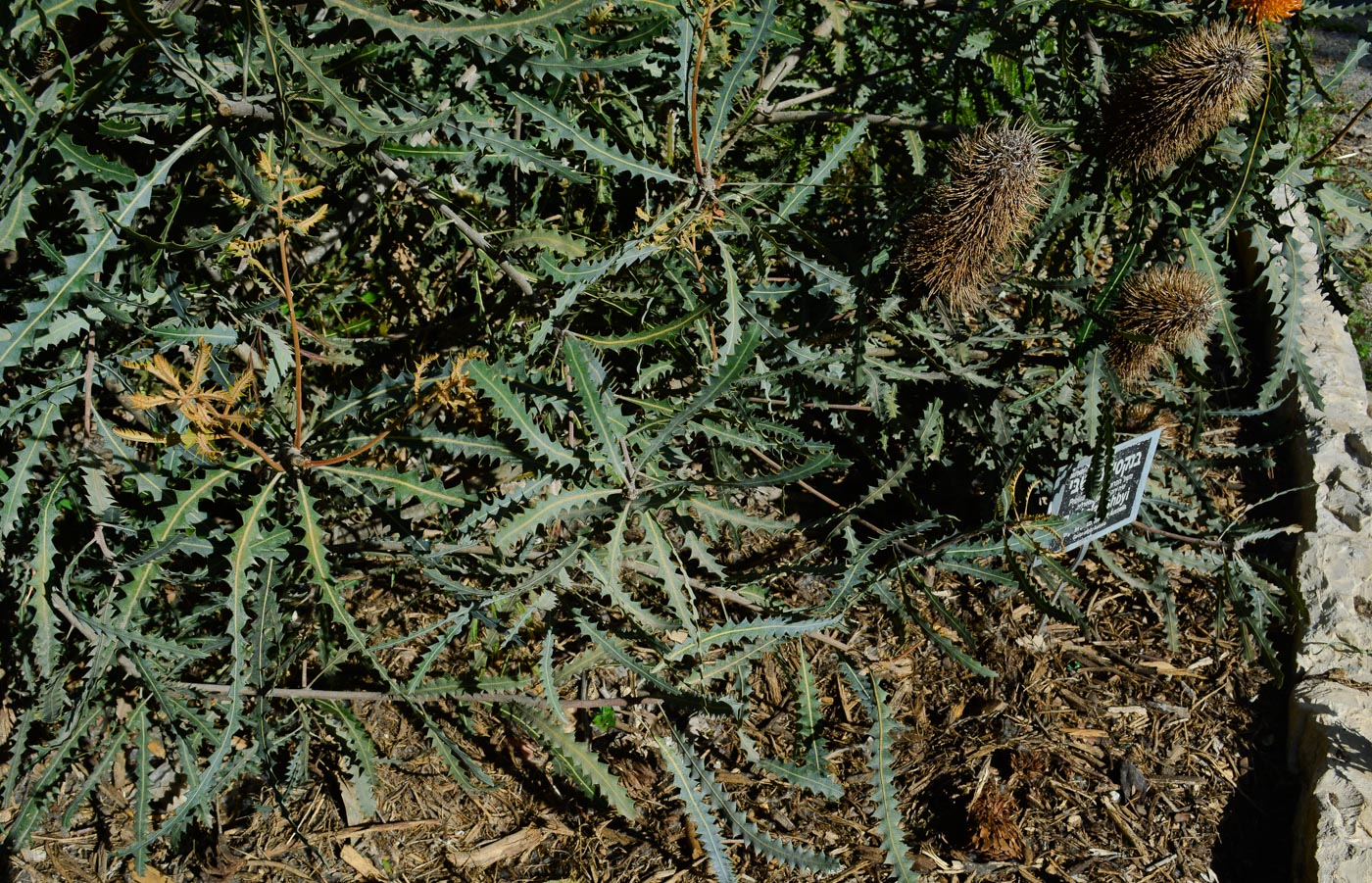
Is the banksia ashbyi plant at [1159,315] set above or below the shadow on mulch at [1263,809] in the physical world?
above

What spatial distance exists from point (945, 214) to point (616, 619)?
1285 millimetres

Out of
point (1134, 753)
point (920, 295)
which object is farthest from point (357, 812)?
point (1134, 753)

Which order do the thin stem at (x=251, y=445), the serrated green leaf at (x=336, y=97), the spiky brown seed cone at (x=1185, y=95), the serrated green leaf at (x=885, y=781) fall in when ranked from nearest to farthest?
the thin stem at (x=251, y=445) → the serrated green leaf at (x=336, y=97) → the spiky brown seed cone at (x=1185, y=95) → the serrated green leaf at (x=885, y=781)

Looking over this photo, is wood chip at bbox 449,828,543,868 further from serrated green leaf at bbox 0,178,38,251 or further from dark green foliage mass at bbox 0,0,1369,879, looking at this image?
serrated green leaf at bbox 0,178,38,251

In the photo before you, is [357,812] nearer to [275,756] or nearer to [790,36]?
[275,756]

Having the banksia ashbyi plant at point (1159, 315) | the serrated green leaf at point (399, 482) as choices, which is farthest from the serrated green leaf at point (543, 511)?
the banksia ashbyi plant at point (1159, 315)

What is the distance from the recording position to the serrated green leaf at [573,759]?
218 cm

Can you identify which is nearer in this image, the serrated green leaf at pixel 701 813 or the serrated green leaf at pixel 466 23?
the serrated green leaf at pixel 466 23

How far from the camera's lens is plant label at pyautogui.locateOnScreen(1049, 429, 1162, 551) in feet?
8.45

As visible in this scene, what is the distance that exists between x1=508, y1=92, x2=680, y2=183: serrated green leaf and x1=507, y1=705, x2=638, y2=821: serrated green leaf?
120cm

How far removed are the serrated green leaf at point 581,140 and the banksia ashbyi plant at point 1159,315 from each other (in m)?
1.03

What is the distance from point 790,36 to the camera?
6.98ft

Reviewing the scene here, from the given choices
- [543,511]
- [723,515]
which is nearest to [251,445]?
[543,511]

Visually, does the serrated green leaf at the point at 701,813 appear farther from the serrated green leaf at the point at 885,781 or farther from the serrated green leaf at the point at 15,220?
the serrated green leaf at the point at 15,220
